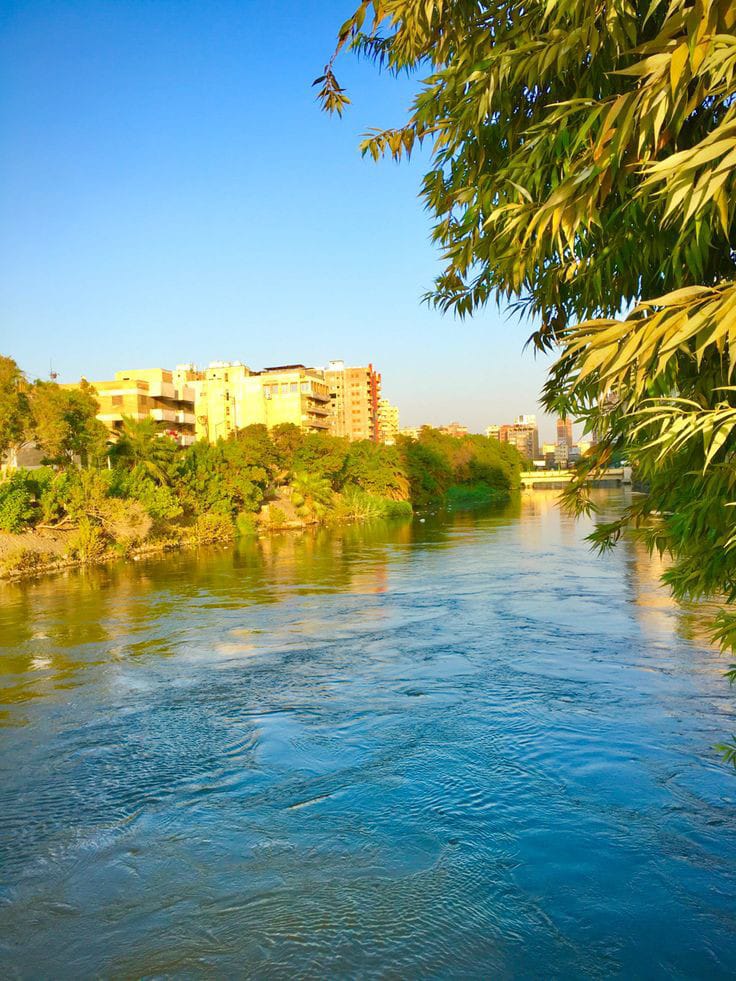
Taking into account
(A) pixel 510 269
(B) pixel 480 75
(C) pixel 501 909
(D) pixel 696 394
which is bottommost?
(C) pixel 501 909

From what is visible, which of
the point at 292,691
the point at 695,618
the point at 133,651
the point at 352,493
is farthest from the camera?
the point at 352,493

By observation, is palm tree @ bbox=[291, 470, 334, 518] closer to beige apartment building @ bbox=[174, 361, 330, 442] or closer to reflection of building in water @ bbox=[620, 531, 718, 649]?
reflection of building in water @ bbox=[620, 531, 718, 649]

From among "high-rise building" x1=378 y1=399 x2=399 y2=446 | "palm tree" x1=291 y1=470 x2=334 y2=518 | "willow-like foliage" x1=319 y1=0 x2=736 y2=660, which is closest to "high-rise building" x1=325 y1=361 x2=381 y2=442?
"high-rise building" x1=378 y1=399 x2=399 y2=446

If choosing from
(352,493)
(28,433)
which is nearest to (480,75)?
(28,433)

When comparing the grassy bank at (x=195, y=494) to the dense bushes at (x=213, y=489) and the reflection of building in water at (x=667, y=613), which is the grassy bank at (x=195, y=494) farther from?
the reflection of building in water at (x=667, y=613)

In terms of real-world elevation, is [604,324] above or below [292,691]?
above

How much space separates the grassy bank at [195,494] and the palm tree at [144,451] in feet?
0.14

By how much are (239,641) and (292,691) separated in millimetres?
3501

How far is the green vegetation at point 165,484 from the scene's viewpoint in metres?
26.3

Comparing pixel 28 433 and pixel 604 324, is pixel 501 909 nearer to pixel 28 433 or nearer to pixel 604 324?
pixel 604 324

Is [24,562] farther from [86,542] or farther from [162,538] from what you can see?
[162,538]

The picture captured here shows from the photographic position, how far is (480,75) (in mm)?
3604

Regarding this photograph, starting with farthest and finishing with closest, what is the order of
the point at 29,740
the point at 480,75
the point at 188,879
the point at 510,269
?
1. the point at 29,740
2. the point at 188,879
3. the point at 510,269
4. the point at 480,75

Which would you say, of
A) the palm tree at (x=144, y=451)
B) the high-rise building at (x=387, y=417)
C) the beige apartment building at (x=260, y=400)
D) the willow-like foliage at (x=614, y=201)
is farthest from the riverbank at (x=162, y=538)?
the high-rise building at (x=387, y=417)
